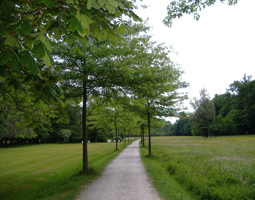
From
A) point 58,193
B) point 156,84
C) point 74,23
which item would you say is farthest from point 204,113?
point 74,23

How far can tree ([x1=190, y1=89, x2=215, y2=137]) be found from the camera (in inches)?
2322

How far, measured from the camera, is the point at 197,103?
61469 mm

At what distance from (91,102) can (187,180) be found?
6590 millimetres

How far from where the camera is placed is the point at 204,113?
59.1 metres

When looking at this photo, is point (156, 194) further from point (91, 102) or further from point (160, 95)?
point (160, 95)

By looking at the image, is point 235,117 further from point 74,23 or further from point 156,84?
point 74,23

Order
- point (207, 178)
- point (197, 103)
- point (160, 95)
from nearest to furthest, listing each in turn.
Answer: point (207, 178) < point (160, 95) < point (197, 103)

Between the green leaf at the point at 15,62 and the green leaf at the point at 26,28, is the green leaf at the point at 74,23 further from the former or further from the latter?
the green leaf at the point at 15,62

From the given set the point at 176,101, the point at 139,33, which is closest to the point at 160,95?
the point at 176,101

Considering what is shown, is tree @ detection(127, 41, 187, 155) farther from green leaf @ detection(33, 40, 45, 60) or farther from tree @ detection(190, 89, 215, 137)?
tree @ detection(190, 89, 215, 137)

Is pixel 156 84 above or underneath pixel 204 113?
underneath

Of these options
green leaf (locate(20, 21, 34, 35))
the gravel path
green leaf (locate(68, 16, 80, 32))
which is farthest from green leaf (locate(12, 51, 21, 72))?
the gravel path

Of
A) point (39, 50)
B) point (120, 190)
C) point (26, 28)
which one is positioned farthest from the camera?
point (120, 190)

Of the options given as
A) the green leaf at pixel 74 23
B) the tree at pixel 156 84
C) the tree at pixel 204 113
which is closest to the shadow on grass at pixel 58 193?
the tree at pixel 156 84
